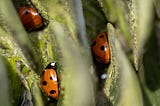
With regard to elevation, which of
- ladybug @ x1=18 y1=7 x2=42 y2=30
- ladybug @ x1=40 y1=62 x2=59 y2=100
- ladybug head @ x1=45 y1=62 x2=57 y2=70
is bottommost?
ladybug @ x1=40 y1=62 x2=59 y2=100

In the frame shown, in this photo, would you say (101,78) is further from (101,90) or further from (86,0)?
(86,0)

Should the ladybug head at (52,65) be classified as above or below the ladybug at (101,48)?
above

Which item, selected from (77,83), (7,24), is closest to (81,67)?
(77,83)

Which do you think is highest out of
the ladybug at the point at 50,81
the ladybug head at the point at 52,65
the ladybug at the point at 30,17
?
the ladybug at the point at 30,17

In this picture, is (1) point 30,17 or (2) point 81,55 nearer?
(2) point 81,55

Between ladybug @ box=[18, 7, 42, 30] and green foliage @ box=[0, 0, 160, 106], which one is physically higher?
ladybug @ box=[18, 7, 42, 30]
